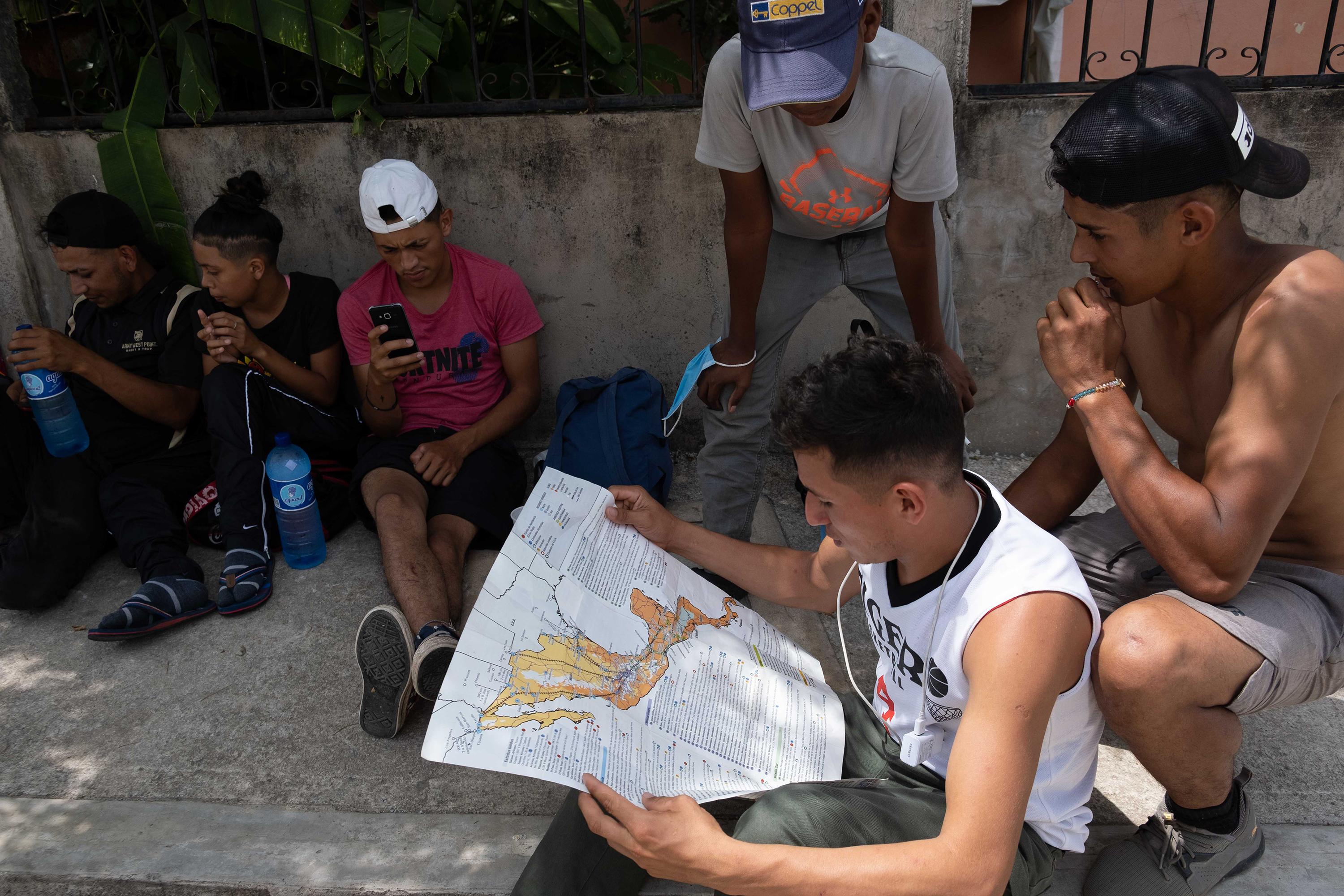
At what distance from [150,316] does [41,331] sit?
1.13 ft

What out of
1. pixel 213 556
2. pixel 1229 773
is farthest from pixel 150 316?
pixel 1229 773

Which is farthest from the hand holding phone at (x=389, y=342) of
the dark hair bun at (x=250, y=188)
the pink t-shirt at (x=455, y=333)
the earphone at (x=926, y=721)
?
the earphone at (x=926, y=721)

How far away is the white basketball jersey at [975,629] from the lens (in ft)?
4.73

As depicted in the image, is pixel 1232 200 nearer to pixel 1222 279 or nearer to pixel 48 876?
pixel 1222 279

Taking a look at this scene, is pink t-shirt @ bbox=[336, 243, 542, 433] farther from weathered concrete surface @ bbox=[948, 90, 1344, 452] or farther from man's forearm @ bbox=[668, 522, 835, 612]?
weathered concrete surface @ bbox=[948, 90, 1344, 452]

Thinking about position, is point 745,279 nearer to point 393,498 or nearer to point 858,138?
point 858,138

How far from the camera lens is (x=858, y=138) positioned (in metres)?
2.44

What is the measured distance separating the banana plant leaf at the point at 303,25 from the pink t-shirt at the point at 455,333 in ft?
2.80

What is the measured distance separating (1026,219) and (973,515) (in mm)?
2320

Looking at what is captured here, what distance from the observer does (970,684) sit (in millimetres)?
1378

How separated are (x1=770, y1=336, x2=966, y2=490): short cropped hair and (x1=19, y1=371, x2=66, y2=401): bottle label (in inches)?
111

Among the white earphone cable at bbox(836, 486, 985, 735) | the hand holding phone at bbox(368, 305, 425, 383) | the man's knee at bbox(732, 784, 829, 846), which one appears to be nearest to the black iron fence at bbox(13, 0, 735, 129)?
the hand holding phone at bbox(368, 305, 425, 383)

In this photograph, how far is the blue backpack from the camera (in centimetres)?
337

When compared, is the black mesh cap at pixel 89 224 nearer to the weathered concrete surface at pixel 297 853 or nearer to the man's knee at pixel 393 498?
the man's knee at pixel 393 498
